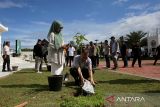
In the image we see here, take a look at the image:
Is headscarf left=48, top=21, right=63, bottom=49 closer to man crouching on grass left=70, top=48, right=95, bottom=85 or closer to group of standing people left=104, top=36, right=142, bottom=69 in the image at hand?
man crouching on grass left=70, top=48, right=95, bottom=85

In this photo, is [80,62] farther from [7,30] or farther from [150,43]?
[150,43]

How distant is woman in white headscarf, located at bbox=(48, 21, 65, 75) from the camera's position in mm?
12125

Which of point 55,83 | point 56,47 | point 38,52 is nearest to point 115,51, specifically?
point 38,52

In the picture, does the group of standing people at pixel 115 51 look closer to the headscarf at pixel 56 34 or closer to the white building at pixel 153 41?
the headscarf at pixel 56 34

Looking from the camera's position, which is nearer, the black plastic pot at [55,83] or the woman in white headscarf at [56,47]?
the black plastic pot at [55,83]

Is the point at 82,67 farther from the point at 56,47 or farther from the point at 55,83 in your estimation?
the point at 55,83

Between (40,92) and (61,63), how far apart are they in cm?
174

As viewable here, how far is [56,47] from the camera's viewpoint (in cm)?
1212

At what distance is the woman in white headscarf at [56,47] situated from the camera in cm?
1212

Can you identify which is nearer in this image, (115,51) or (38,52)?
(38,52)

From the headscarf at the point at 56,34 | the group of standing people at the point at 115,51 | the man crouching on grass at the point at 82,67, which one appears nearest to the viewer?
the man crouching on grass at the point at 82,67

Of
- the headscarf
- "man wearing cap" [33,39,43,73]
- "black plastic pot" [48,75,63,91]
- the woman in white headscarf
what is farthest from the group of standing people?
"black plastic pot" [48,75,63,91]

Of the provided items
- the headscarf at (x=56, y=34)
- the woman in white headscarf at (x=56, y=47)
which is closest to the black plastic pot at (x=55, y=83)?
the woman in white headscarf at (x=56, y=47)

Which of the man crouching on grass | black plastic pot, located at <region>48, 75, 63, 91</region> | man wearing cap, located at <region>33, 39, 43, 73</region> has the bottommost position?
black plastic pot, located at <region>48, 75, 63, 91</region>
